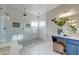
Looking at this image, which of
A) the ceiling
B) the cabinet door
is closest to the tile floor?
the cabinet door

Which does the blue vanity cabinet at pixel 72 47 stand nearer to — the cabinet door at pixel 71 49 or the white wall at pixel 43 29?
the cabinet door at pixel 71 49

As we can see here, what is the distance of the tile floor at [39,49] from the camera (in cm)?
158

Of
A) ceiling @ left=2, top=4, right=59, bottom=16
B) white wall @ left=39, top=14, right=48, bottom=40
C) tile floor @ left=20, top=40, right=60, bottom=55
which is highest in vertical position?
ceiling @ left=2, top=4, right=59, bottom=16

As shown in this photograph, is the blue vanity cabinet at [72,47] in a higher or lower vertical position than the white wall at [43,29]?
lower

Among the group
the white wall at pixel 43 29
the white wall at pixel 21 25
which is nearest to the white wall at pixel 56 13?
the white wall at pixel 43 29

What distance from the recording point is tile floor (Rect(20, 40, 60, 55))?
5.19ft

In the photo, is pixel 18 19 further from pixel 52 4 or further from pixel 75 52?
pixel 75 52

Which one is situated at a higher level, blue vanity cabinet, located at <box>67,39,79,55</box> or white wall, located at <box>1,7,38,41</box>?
white wall, located at <box>1,7,38,41</box>

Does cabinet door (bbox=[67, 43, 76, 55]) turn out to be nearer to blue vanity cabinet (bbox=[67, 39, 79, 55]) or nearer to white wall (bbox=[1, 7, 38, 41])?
blue vanity cabinet (bbox=[67, 39, 79, 55])

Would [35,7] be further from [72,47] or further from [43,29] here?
[72,47]

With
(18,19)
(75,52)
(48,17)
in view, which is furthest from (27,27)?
(75,52)

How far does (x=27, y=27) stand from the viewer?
165cm

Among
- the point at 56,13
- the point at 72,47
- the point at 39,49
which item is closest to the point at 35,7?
the point at 56,13
